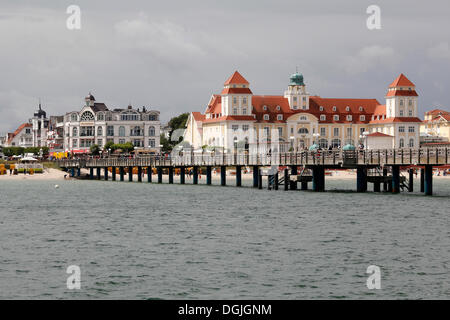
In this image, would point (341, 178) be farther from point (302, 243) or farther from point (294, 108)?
point (302, 243)

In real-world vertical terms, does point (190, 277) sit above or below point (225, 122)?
below

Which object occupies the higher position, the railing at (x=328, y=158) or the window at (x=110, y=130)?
the window at (x=110, y=130)

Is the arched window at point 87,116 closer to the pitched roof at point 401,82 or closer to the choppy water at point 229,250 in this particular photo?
the pitched roof at point 401,82

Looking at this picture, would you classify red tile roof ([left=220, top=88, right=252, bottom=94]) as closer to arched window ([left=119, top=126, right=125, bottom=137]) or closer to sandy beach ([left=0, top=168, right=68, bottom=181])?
arched window ([left=119, top=126, right=125, bottom=137])

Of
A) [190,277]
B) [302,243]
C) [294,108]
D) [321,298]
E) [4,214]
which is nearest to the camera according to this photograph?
[321,298]

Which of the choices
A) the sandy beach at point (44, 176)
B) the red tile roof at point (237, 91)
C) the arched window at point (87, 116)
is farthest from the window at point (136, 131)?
the sandy beach at point (44, 176)

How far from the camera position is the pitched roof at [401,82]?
6880 inches

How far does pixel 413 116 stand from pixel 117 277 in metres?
153

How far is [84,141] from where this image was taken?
196 m

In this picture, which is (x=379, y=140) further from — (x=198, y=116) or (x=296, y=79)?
(x=198, y=116)

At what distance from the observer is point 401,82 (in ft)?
575

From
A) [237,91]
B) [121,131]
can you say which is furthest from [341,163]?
[121,131]

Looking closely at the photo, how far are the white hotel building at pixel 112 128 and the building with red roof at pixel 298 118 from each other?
960cm

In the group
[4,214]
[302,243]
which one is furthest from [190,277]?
[4,214]
